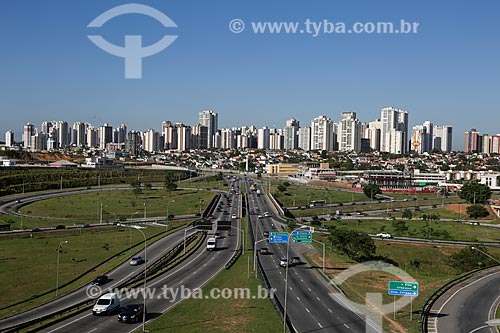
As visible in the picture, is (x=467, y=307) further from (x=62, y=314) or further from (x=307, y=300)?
(x=62, y=314)

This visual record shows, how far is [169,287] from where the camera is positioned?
1425 inches

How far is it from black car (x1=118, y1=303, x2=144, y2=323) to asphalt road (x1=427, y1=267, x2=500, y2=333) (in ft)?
47.1

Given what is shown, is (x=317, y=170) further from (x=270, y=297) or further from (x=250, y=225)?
(x=270, y=297)

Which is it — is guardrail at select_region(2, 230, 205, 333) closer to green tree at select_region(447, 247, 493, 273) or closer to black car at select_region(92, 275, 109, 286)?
black car at select_region(92, 275, 109, 286)

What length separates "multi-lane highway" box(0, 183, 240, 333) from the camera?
27250mm

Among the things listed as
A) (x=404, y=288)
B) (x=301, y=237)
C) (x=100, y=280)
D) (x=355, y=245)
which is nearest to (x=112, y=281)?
(x=100, y=280)

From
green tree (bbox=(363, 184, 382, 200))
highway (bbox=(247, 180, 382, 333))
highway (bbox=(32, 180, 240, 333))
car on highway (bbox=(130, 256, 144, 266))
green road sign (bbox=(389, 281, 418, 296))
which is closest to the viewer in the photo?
highway (bbox=(32, 180, 240, 333))

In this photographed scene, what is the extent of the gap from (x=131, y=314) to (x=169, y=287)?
8523 mm

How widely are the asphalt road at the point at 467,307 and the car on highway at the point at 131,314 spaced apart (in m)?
14.3

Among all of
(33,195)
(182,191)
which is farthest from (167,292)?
(182,191)

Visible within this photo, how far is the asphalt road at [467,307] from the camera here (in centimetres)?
2901

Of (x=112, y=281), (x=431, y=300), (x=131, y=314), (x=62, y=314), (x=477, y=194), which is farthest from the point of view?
(x=477, y=194)

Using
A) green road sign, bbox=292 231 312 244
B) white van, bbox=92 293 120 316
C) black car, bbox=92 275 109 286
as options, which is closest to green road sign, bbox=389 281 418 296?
green road sign, bbox=292 231 312 244

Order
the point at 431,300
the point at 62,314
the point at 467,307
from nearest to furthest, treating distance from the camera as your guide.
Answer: the point at 62,314 → the point at 467,307 → the point at 431,300
